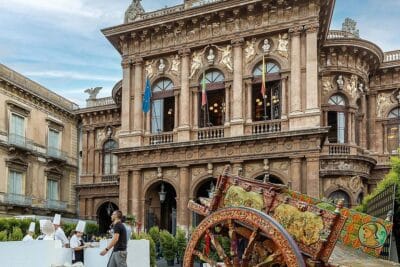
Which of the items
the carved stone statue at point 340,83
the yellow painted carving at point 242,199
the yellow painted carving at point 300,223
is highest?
the carved stone statue at point 340,83

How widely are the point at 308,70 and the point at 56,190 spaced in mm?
20110

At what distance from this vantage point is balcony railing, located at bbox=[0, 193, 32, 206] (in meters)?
29.1

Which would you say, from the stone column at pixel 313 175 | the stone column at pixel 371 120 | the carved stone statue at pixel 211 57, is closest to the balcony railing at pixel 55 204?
the carved stone statue at pixel 211 57

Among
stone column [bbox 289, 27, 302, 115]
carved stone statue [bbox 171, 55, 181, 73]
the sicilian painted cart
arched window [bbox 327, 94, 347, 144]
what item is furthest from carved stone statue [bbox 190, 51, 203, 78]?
the sicilian painted cart

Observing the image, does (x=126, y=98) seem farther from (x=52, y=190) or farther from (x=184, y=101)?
(x=52, y=190)

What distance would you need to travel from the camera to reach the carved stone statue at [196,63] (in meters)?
24.7

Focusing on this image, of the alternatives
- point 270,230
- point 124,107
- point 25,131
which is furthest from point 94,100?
point 270,230

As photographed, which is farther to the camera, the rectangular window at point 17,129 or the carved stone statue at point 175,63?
the rectangular window at point 17,129

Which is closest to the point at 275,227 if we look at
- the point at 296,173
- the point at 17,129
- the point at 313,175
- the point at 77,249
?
the point at 77,249

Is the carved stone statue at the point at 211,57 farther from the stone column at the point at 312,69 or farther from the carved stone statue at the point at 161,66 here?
the stone column at the point at 312,69

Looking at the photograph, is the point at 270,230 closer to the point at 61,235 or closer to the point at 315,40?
the point at 61,235

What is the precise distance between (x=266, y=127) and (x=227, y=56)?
4.11m

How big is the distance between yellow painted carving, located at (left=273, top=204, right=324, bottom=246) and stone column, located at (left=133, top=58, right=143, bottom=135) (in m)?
18.6

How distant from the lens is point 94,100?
35875 mm
